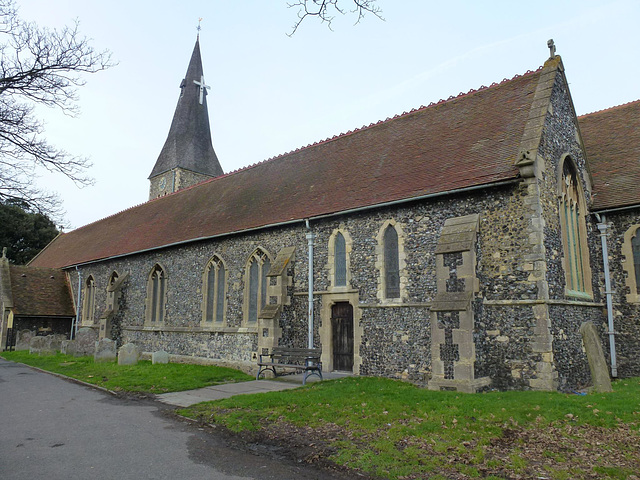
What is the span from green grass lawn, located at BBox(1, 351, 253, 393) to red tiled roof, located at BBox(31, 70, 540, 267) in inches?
201

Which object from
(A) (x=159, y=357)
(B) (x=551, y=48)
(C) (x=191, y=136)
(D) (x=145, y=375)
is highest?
(C) (x=191, y=136)

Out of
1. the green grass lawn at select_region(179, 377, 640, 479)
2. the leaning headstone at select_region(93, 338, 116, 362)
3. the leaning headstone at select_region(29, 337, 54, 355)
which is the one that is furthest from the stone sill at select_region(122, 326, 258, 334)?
the green grass lawn at select_region(179, 377, 640, 479)

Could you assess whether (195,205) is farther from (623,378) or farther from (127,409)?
(623,378)

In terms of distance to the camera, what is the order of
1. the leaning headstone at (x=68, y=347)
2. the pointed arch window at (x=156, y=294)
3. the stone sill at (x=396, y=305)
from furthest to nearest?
1. the leaning headstone at (x=68, y=347)
2. the pointed arch window at (x=156, y=294)
3. the stone sill at (x=396, y=305)

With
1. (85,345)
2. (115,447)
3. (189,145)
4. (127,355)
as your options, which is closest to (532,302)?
(115,447)

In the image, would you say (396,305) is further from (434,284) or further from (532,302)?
(532,302)

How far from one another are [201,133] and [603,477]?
40590 mm

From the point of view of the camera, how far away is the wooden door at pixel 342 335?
13.8 m

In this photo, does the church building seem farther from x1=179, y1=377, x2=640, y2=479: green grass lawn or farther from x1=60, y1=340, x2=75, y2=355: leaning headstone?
x1=60, y1=340, x2=75, y2=355: leaning headstone

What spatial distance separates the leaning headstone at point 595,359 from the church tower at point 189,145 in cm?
3303

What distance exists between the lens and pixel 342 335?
46.1 feet

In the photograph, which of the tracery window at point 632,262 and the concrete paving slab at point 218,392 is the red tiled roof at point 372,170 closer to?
the tracery window at point 632,262

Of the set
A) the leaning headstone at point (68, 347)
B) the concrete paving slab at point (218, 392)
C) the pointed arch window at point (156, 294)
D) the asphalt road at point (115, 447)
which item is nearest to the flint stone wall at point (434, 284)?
the concrete paving slab at point (218, 392)

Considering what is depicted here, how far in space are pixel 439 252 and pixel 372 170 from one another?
17.0 feet
